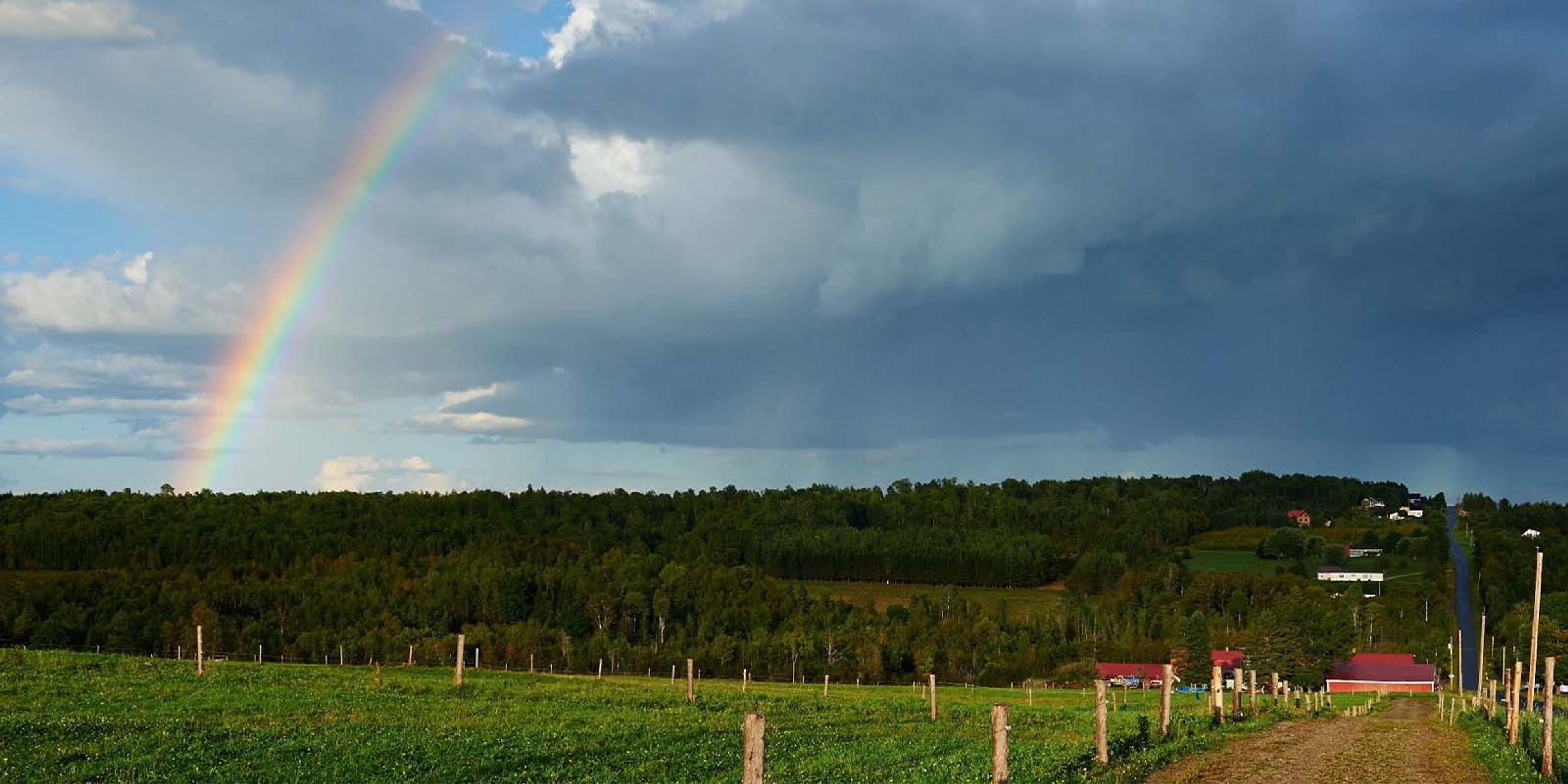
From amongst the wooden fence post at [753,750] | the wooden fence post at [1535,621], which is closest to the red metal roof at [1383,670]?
the wooden fence post at [1535,621]

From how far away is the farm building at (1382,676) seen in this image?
489 feet

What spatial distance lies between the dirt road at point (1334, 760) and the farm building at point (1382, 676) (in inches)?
4333

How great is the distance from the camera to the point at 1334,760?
33.3 meters

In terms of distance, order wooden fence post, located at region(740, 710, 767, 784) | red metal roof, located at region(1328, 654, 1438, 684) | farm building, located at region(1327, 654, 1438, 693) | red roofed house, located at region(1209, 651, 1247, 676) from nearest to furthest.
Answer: wooden fence post, located at region(740, 710, 767, 784), red roofed house, located at region(1209, 651, 1247, 676), farm building, located at region(1327, 654, 1438, 693), red metal roof, located at region(1328, 654, 1438, 684)

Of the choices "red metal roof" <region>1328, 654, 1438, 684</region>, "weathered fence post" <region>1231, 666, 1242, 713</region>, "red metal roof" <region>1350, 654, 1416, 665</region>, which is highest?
"weathered fence post" <region>1231, 666, 1242, 713</region>

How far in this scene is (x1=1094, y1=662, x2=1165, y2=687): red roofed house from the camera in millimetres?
146000

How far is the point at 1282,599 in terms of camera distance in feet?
574

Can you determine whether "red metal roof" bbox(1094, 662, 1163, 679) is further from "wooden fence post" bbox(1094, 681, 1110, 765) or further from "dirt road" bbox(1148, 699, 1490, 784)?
"wooden fence post" bbox(1094, 681, 1110, 765)

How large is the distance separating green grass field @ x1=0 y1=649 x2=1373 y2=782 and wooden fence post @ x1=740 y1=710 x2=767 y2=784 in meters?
10.3

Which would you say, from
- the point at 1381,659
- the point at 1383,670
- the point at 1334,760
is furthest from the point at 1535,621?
the point at 1381,659

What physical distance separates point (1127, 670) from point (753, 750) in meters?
153

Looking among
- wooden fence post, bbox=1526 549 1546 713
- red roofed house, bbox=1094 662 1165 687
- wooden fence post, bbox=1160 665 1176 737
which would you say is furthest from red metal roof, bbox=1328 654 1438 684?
wooden fence post, bbox=1160 665 1176 737

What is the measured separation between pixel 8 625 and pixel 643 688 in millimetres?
115993

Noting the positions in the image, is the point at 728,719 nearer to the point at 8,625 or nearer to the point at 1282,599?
the point at 8,625
